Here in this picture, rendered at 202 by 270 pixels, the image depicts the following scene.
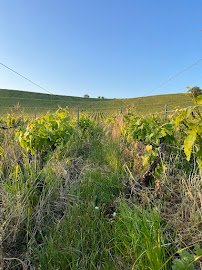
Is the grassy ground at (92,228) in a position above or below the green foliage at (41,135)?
below

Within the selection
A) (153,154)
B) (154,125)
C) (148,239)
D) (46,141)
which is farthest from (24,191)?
(154,125)

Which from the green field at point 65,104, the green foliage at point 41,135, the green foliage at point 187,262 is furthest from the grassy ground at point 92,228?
the green field at point 65,104

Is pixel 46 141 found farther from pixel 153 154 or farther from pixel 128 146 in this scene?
pixel 128 146

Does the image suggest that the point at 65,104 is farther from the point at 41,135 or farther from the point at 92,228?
the point at 92,228

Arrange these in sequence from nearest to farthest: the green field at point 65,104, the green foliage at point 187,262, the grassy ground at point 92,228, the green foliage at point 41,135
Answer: the green foliage at point 187,262, the grassy ground at point 92,228, the green foliage at point 41,135, the green field at point 65,104

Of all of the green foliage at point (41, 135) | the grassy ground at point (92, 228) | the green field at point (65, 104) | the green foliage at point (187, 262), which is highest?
the green field at point (65, 104)

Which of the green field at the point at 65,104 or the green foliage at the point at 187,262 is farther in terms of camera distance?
the green field at the point at 65,104

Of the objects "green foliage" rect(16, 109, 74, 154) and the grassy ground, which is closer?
the grassy ground

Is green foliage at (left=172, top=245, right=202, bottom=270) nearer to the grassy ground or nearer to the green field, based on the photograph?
the grassy ground

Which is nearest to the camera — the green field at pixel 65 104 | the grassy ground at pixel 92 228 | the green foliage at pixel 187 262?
the green foliage at pixel 187 262

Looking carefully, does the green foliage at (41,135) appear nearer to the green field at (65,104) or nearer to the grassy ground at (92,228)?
the grassy ground at (92,228)

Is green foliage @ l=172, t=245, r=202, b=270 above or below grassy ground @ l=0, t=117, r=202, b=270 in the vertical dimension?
above

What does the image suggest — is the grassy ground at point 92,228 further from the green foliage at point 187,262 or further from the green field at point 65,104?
the green field at point 65,104

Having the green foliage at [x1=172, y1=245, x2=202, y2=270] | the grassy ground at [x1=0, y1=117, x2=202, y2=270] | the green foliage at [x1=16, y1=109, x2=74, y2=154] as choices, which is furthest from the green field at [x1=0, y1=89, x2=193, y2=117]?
the green foliage at [x1=172, y1=245, x2=202, y2=270]
